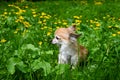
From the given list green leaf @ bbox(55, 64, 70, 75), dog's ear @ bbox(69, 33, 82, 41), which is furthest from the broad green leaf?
dog's ear @ bbox(69, 33, 82, 41)

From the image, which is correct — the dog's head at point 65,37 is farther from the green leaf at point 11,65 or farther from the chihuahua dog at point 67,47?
the green leaf at point 11,65

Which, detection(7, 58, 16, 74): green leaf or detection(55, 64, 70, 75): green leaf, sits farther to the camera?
detection(55, 64, 70, 75): green leaf

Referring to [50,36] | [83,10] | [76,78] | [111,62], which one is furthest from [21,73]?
[83,10]

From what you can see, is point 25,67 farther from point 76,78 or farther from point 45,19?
point 45,19

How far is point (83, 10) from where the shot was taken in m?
12.5

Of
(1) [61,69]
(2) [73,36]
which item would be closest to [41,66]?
(1) [61,69]

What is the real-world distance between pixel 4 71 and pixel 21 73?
0.23 m

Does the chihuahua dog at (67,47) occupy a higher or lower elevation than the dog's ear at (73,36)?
lower

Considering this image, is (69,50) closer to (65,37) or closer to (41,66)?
(65,37)

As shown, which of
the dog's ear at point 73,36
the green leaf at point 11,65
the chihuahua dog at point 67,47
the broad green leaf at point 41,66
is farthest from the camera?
the chihuahua dog at point 67,47

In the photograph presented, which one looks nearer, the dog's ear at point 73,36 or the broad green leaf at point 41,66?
the broad green leaf at point 41,66

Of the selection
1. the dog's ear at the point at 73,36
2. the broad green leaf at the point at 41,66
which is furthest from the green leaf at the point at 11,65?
the dog's ear at the point at 73,36

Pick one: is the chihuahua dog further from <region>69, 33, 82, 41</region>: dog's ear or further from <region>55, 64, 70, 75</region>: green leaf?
<region>55, 64, 70, 75</region>: green leaf

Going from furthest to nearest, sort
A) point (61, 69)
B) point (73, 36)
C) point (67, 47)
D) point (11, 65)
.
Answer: point (67, 47), point (73, 36), point (61, 69), point (11, 65)
